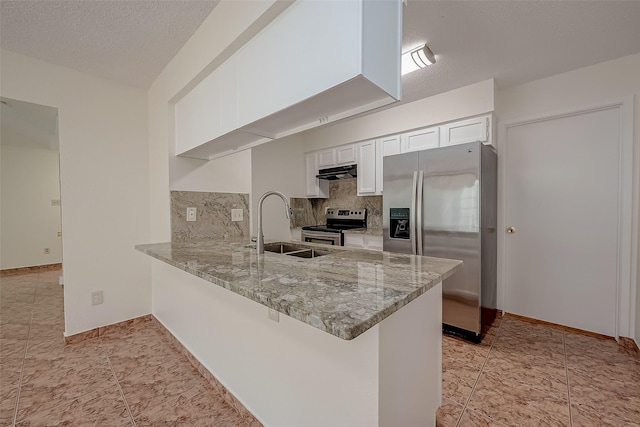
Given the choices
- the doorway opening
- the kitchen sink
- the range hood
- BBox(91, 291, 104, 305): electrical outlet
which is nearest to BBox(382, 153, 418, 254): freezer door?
the range hood

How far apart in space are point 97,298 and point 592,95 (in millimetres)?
4739

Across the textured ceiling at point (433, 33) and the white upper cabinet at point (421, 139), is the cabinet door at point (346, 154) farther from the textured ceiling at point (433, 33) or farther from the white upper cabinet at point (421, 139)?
the textured ceiling at point (433, 33)

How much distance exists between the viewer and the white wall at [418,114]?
102 inches

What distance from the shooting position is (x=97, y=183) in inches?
96.3

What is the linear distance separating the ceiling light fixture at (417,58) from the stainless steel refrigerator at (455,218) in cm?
72

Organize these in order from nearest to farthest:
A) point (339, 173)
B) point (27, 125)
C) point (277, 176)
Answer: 1. point (27, 125)
2. point (339, 173)
3. point (277, 176)

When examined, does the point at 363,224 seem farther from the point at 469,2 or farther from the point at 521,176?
the point at 469,2

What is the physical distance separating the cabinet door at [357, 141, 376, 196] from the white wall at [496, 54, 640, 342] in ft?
4.44

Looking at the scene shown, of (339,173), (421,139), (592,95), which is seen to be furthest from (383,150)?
(592,95)

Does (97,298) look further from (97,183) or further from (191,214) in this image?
(191,214)

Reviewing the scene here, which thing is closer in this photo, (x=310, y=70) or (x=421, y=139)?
(x=310, y=70)

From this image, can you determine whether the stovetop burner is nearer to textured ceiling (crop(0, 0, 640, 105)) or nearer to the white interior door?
the white interior door

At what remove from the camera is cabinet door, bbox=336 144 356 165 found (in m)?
3.65

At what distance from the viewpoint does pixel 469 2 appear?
163cm
